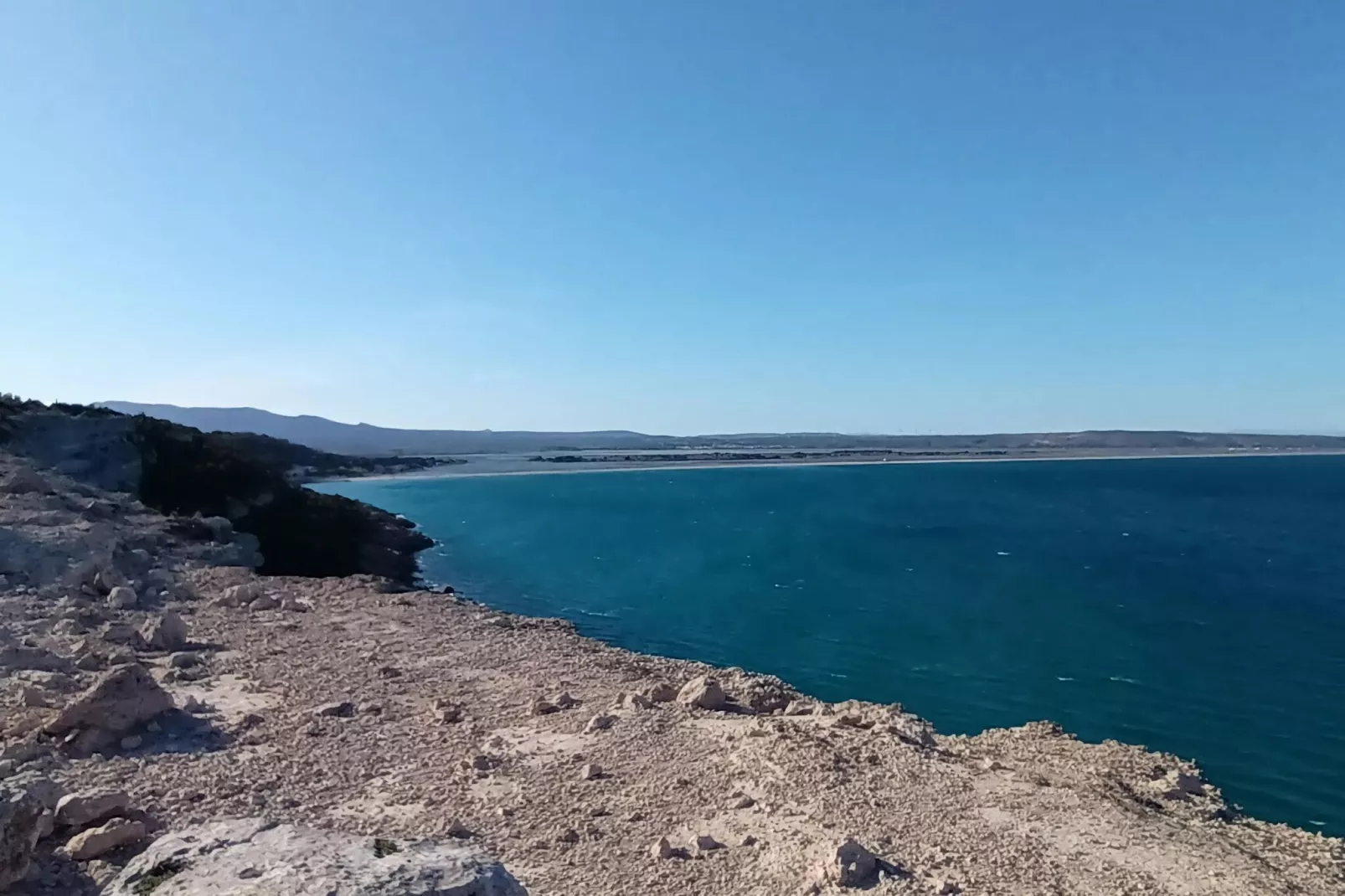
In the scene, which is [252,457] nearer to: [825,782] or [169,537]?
[169,537]

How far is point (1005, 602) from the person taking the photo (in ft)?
106

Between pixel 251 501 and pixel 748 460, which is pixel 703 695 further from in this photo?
pixel 748 460

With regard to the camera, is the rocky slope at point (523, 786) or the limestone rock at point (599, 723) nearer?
the rocky slope at point (523, 786)

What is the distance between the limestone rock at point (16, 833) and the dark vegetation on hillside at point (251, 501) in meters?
23.4

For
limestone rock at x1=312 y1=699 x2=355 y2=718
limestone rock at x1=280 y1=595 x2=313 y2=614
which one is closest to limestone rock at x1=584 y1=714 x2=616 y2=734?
limestone rock at x1=312 y1=699 x2=355 y2=718

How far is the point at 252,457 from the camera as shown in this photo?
40531 millimetres

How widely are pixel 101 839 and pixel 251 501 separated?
99.1 feet

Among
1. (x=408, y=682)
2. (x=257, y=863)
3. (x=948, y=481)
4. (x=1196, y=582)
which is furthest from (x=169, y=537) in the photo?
(x=948, y=481)

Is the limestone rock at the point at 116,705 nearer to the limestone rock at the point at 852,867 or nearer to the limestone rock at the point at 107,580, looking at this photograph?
the limestone rock at the point at 852,867

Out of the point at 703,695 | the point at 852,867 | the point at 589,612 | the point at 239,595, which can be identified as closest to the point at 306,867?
the point at 852,867

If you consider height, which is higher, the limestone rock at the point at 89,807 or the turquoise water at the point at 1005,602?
the limestone rock at the point at 89,807

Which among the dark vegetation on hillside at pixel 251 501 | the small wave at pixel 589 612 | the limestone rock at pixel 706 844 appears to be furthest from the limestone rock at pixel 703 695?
the dark vegetation on hillside at pixel 251 501

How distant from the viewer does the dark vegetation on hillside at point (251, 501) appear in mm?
Result: 32188

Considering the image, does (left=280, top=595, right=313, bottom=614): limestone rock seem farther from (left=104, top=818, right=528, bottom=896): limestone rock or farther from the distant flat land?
the distant flat land
